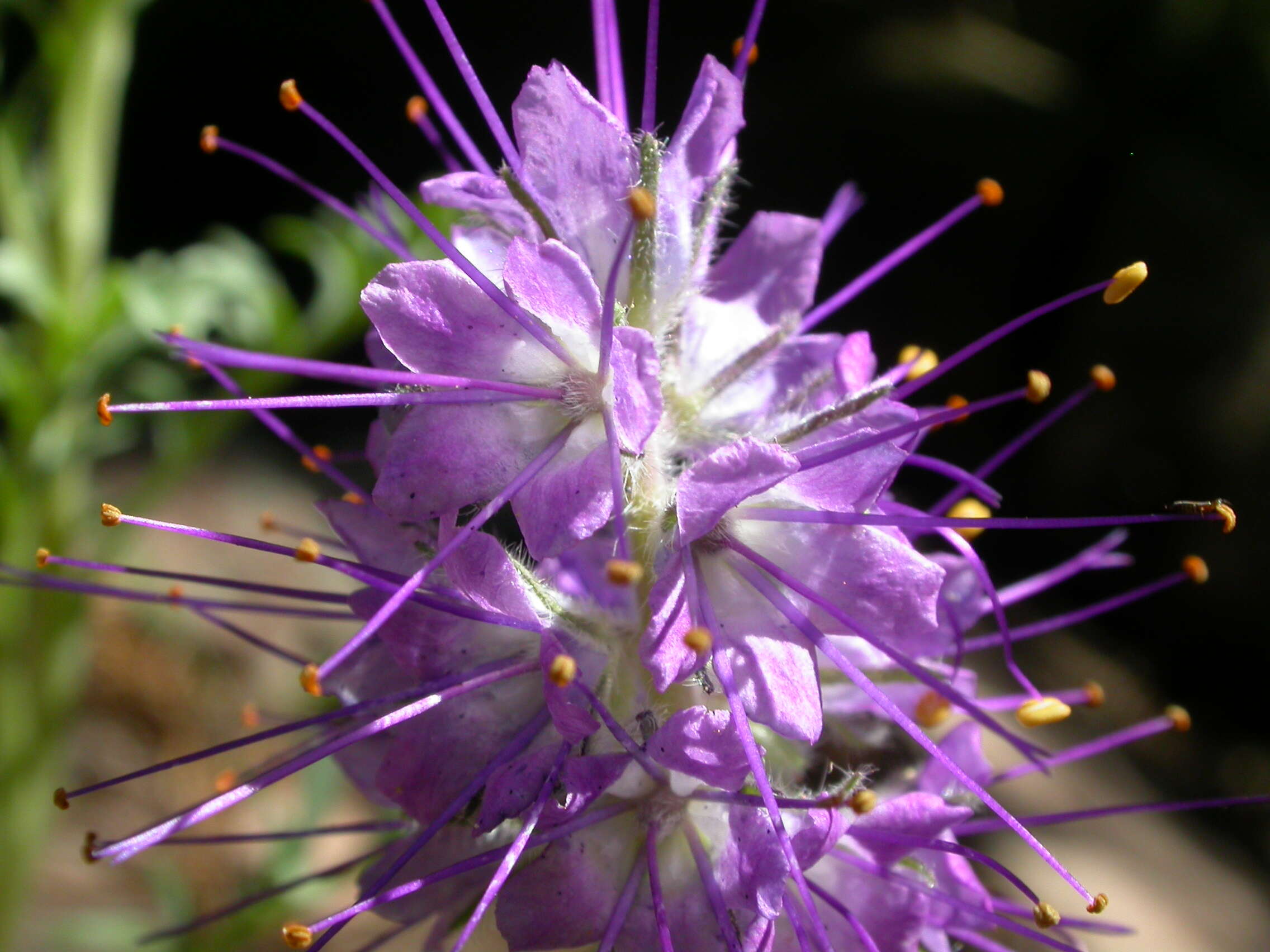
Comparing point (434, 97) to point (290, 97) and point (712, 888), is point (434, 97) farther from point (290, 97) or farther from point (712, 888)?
point (712, 888)

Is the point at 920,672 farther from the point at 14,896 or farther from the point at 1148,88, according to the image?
the point at 1148,88

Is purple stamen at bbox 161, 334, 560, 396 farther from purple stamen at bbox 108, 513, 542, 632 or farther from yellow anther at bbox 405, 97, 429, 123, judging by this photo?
yellow anther at bbox 405, 97, 429, 123

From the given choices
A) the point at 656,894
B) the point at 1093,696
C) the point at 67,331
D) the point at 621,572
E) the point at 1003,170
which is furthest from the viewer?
the point at 1003,170

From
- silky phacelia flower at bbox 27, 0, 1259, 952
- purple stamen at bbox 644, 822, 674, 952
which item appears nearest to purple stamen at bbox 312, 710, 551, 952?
silky phacelia flower at bbox 27, 0, 1259, 952

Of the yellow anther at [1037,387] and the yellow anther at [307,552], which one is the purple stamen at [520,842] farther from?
the yellow anther at [1037,387]

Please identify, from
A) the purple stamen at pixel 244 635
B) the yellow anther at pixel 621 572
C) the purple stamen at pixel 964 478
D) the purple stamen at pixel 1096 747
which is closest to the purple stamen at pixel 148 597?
the purple stamen at pixel 244 635

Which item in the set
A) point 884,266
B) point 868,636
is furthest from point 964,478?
point 884,266

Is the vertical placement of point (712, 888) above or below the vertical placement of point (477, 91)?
below

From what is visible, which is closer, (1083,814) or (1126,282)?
(1126,282)
